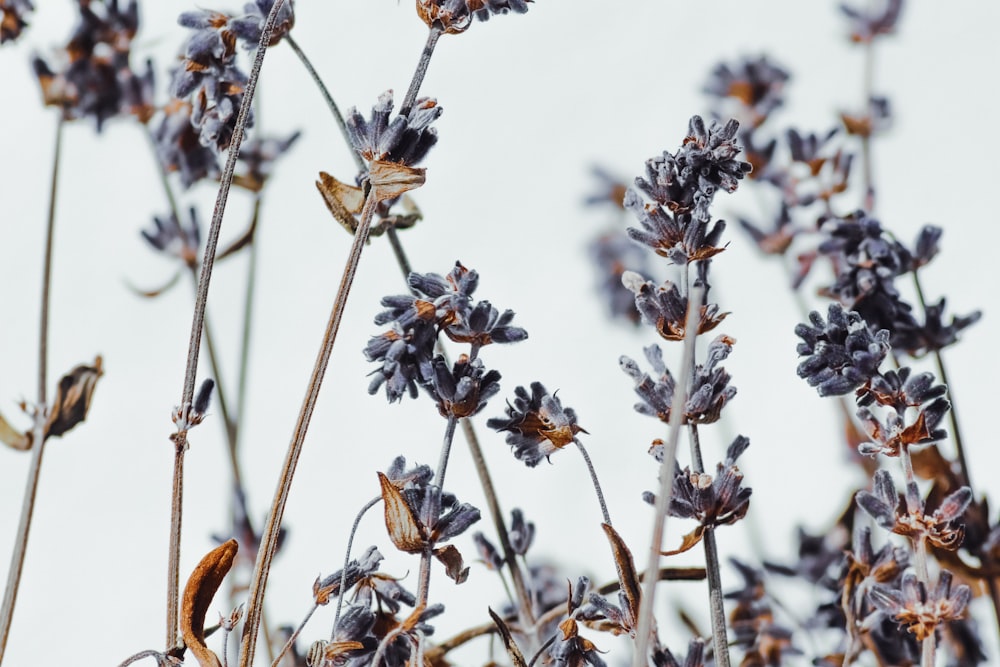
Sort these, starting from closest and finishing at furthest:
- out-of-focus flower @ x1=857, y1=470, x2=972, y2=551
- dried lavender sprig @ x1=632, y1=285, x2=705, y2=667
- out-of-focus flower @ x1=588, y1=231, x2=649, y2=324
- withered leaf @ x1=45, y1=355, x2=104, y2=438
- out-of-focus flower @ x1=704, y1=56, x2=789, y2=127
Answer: dried lavender sprig @ x1=632, y1=285, x2=705, y2=667
out-of-focus flower @ x1=857, y1=470, x2=972, y2=551
withered leaf @ x1=45, y1=355, x2=104, y2=438
out-of-focus flower @ x1=704, y1=56, x2=789, y2=127
out-of-focus flower @ x1=588, y1=231, x2=649, y2=324

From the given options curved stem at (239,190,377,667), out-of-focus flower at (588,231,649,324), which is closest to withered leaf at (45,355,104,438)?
curved stem at (239,190,377,667)

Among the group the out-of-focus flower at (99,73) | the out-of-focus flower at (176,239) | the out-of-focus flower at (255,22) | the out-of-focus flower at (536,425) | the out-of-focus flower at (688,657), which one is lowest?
the out-of-focus flower at (688,657)

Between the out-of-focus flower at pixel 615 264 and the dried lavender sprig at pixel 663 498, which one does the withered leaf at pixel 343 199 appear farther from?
→ the out-of-focus flower at pixel 615 264

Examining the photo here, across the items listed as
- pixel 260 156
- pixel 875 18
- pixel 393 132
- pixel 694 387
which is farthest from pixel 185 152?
pixel 875 18

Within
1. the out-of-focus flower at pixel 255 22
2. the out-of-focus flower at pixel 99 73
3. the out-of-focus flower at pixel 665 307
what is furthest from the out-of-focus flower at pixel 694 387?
the out-of-focus flower at pixel 99 73

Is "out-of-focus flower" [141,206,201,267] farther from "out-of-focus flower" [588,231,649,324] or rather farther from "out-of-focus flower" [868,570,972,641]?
"out-of-focus flower" [868,570,972,641]

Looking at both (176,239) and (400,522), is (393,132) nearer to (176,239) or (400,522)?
(400,522)
